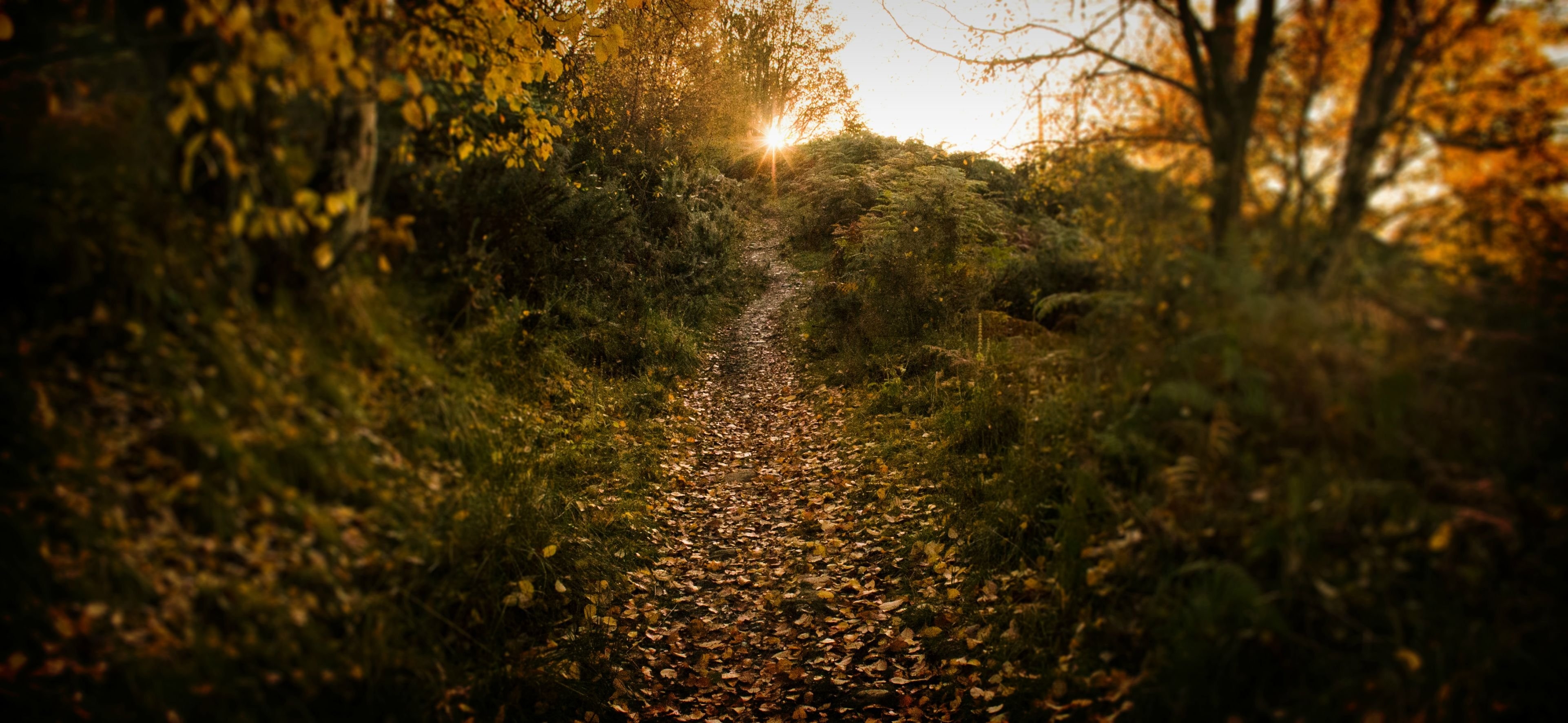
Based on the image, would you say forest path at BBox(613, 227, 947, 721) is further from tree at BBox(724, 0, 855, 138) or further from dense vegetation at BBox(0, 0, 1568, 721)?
tree at BBox(724, 0, 855, 138)

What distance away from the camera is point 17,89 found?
260 centimetres

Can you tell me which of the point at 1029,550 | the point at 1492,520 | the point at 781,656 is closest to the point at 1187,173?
the point at 1492,520

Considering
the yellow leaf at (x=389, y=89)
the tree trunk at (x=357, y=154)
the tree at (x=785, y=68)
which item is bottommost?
the tree trunk at (x=357, y=154)

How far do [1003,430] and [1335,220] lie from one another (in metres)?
3.72

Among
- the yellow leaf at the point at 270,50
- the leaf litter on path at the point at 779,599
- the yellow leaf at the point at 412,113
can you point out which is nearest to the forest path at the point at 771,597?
the leaf litter on path at the point at 779,599

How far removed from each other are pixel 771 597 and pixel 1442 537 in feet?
13.4

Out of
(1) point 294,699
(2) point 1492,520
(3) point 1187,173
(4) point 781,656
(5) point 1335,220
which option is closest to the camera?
(2) point 1492,520

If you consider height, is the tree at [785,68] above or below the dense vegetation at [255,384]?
above

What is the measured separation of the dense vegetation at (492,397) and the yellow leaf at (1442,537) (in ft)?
0.13

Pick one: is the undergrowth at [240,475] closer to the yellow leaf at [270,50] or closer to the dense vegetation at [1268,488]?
the yellow leaf at [270,50]

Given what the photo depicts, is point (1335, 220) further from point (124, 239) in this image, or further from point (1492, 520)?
point (124, 239)

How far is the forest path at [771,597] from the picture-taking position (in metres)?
4.26

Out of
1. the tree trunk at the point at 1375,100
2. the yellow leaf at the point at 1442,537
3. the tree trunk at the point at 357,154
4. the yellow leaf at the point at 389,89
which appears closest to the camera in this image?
the yellow leaf at the point at 1442,537

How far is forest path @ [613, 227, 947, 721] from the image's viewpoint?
4258 millimetres
